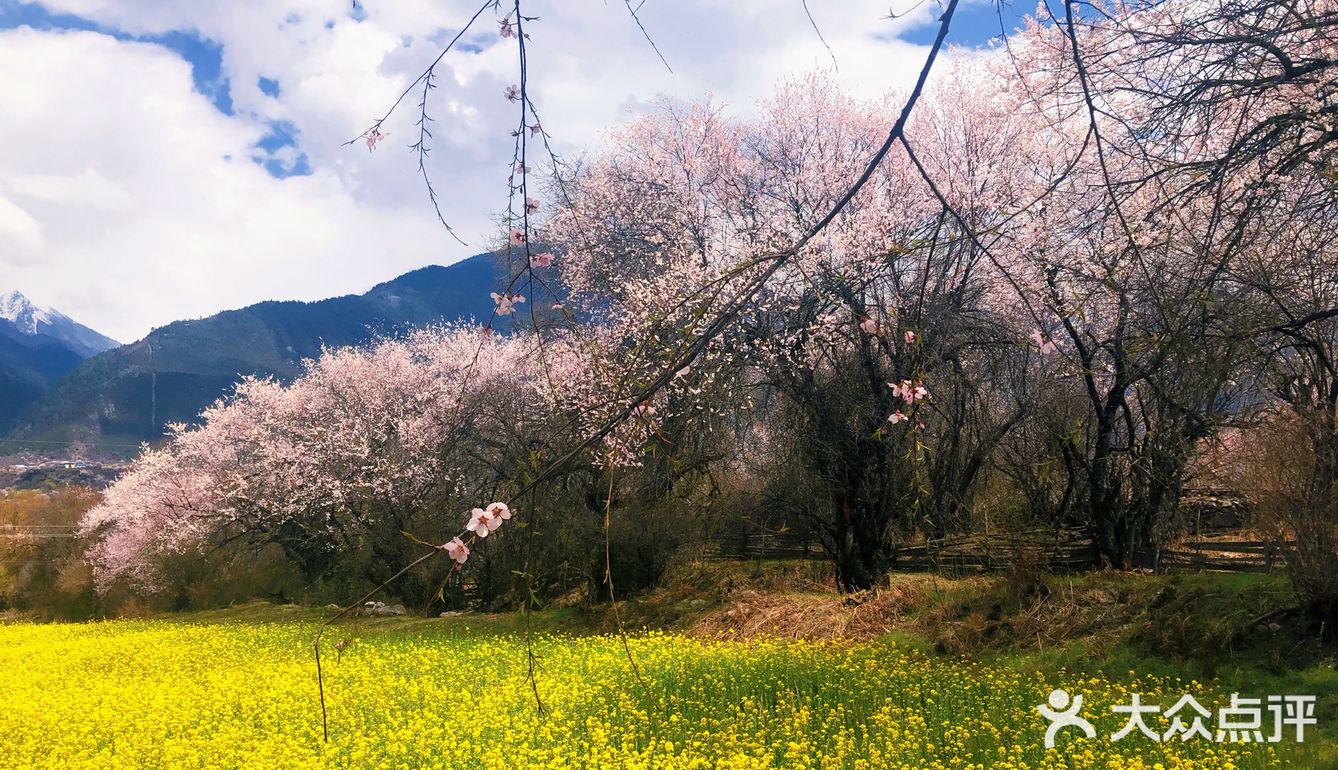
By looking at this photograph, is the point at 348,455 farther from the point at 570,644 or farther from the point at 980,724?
the point at 980,724

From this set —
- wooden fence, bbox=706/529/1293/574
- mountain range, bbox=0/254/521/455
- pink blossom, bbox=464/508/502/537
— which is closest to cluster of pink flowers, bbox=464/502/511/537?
pink blossom, bbox=464/508/502/537

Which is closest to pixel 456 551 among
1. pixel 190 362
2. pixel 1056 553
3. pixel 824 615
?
pixel 824 615

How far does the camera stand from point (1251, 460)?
8031mm

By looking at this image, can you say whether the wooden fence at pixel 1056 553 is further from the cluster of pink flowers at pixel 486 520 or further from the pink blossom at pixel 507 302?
the cluster of pink flowers at pixel 486 520

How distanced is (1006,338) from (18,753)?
1272cm

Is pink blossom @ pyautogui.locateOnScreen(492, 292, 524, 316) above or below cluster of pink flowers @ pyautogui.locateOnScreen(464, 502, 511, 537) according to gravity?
above

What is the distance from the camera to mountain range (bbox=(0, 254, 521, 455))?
12238 cm

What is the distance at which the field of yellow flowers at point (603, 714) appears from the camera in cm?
589

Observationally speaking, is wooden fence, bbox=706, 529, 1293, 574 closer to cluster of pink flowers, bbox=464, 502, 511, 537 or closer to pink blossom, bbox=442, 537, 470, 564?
cluster of pink flowers, bbox=464, 502, 511, 537

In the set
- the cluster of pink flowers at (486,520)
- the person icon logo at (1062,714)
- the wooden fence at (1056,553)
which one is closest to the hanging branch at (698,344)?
the cluster of pink flowers at (486,520)

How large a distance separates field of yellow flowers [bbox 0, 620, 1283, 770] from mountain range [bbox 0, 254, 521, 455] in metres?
78.2

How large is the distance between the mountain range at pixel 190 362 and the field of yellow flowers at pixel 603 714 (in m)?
78.2

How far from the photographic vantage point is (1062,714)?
21.6ft

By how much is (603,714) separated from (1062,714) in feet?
11.7
